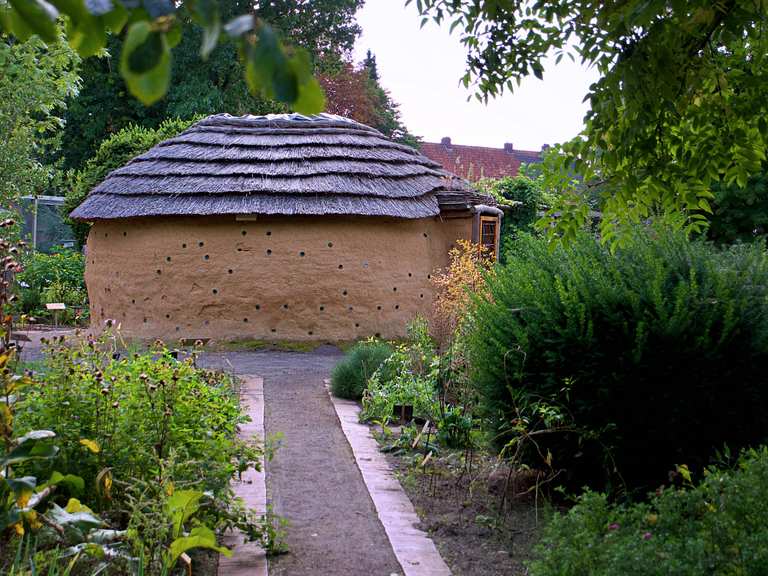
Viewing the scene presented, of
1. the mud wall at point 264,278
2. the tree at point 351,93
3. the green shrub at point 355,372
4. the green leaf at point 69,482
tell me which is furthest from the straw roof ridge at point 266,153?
the tree at point 351,93

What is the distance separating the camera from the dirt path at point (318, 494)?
451cm

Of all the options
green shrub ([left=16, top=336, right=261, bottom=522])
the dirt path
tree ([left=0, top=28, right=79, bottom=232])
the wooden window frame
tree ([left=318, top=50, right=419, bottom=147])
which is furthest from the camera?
tree ([left=318, top=50, right=419, bottom=147])


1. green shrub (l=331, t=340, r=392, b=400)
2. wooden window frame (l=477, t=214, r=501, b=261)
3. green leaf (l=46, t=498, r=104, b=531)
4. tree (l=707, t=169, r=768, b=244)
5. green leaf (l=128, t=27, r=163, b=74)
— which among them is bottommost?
green shrub (l=331, t=340, r=392, b=400)

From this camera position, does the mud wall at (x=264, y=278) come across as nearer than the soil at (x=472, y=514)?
No

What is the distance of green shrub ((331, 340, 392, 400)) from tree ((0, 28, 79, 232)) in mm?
6760

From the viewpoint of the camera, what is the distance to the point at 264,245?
12.8 metres

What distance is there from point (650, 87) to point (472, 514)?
110 inches

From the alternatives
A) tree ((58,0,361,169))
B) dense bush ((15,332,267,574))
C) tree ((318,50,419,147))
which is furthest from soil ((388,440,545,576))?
tree ((318,50,419,147))

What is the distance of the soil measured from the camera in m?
4.67

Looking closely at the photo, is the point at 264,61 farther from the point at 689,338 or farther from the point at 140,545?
the point at 689,338

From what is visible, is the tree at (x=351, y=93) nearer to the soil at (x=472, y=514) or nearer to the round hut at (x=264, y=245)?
the round hut at (x=264, y=245)

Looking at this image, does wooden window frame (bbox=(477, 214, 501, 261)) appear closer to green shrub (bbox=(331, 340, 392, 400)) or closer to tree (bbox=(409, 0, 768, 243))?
green shrub (bbox=(331, 340, 392, 400))

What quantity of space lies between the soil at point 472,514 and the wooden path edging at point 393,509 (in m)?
0.07

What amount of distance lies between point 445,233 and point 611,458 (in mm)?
Result: 9557
